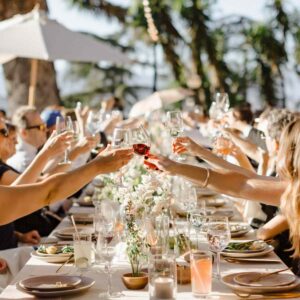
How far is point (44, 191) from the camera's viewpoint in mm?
3053

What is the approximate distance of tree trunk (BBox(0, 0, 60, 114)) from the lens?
1246 centimetres

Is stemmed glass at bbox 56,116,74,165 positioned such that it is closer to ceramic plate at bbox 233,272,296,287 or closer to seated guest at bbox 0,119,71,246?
seated guest at bbox 0,119,71,246

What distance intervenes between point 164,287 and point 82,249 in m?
0.64

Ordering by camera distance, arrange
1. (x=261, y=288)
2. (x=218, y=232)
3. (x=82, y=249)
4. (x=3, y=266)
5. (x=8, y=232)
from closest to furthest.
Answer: (x=261, y=288)
(x=218, y=232)
(x=82, y=249)
(x=3, y=266)
(x=8, y=232)

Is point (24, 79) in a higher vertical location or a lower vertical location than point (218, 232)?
higher

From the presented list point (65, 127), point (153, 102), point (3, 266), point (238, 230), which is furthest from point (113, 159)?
point (153, 102)

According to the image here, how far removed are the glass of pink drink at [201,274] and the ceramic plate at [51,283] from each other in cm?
44

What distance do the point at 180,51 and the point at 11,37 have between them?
1550 centimetres

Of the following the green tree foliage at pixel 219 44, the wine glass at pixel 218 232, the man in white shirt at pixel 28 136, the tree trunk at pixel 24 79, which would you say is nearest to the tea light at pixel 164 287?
the wine glass at pixel 218 232

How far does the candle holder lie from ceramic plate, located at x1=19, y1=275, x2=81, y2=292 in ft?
1.25

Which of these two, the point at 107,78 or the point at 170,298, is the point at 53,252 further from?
the point at 107,78

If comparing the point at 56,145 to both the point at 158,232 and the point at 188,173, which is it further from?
the point at 158,232

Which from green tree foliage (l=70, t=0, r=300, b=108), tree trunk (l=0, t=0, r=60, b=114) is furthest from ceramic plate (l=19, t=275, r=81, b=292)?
green tree foliage (l=70, t=0, r=300, b=108)

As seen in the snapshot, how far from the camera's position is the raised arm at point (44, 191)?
119 inches
